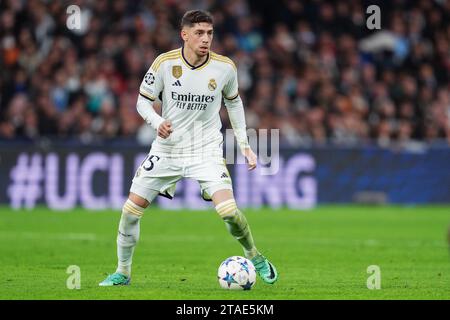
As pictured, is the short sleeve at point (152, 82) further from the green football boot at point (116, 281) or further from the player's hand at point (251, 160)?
the green football boot at point (116, 281)

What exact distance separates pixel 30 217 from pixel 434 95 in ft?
35.9

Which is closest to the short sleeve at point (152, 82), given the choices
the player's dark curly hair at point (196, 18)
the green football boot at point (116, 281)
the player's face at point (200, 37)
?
the player's face at point (200, 37)

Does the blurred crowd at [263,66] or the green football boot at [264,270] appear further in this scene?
the blurred crowd at [263,66]

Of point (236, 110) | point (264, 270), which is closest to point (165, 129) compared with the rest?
point (236, 110)

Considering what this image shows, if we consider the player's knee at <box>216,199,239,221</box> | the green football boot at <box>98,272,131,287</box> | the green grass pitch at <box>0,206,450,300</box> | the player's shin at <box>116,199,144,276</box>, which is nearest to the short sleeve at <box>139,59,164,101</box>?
the player's shin at <box>116,199,144,276</box>

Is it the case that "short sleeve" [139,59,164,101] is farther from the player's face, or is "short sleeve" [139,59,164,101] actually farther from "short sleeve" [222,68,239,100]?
"short sleeve" [222,68,239,100]

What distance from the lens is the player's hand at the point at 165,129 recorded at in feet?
32.0

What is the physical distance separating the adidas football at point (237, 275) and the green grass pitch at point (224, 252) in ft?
0.37

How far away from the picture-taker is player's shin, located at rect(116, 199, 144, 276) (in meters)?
10.2

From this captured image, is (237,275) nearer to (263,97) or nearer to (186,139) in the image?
(186,139)

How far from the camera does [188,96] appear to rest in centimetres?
1026
